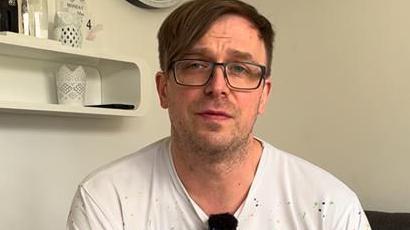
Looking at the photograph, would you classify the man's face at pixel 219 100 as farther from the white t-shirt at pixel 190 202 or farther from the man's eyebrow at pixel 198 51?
the white t-shirt at pixel 190 202

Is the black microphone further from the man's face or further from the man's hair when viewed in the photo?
the man's hair

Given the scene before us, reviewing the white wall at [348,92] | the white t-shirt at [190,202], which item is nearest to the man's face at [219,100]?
the white t-shirt at [190,202]

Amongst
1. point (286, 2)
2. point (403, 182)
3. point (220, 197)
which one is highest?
point (286, 2)

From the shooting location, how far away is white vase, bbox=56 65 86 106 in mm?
1904

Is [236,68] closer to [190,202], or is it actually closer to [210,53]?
[210,53]

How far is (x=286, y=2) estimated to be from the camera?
2.71m

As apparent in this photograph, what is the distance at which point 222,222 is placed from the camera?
4.39ft

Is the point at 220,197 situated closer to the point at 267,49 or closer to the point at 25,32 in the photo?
the point at 267,49

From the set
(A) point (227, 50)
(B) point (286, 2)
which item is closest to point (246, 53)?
(A) point (227, 50)

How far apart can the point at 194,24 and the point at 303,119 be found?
4.48 ft

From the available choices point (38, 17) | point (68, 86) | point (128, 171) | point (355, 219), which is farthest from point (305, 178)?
point (38, 17)

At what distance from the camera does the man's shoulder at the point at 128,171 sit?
4.67 feet

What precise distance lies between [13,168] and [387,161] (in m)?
1.46

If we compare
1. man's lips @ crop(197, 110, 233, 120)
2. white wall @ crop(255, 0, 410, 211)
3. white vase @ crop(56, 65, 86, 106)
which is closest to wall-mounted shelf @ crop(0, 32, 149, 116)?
white vase @ crop(56, 65, 86, 106)
